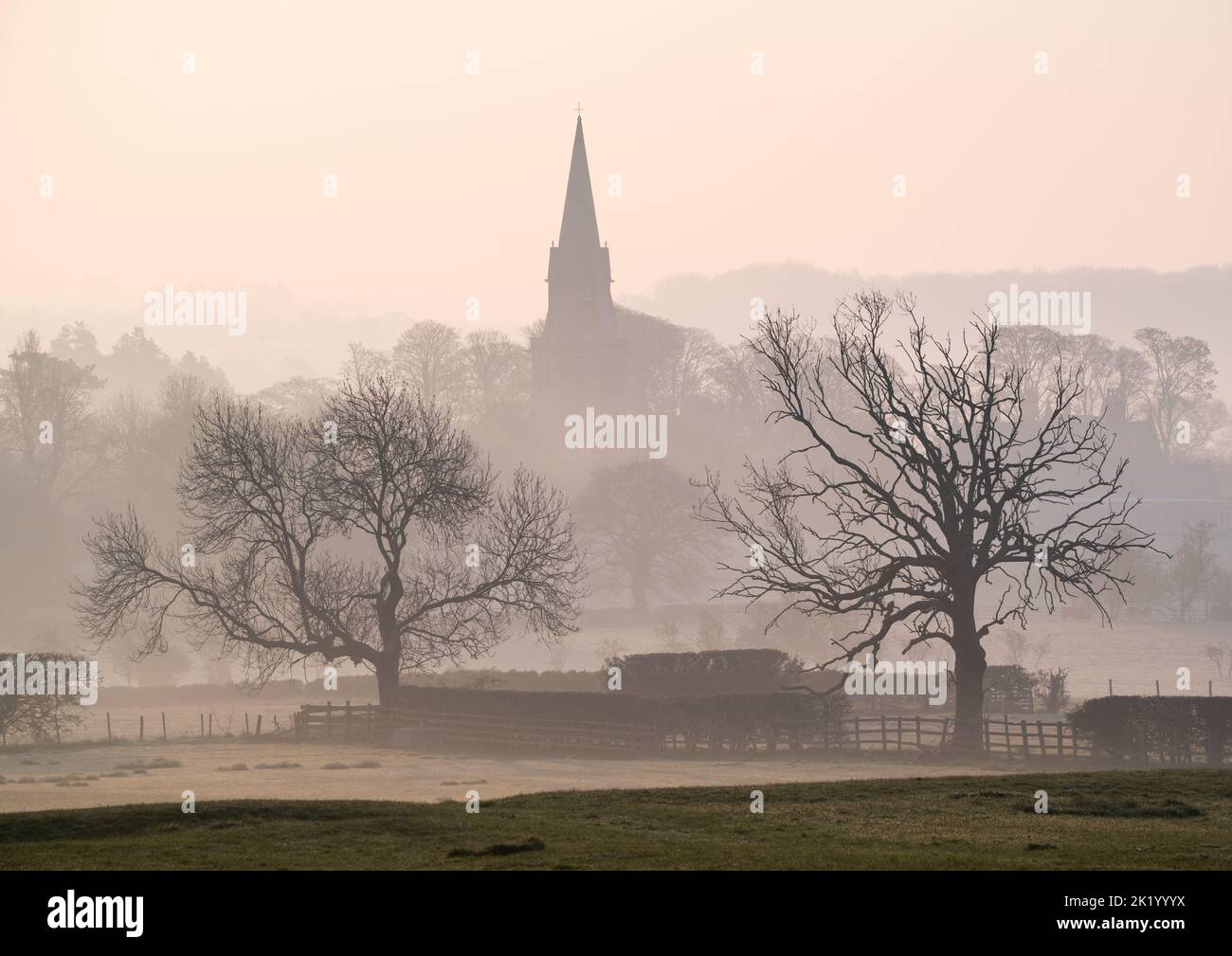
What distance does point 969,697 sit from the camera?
4062cm

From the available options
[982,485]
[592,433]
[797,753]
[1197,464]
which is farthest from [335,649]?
[1197,464]

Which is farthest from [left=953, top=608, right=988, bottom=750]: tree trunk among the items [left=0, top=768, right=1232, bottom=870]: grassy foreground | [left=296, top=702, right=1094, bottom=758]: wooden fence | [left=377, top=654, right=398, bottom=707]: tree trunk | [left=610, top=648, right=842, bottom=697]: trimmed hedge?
[left=377, top=654, right=398, bottom=707]: tree trunk

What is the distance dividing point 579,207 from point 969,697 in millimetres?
108740

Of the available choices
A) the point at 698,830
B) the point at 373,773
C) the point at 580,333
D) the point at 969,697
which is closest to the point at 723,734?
the point at 969,697

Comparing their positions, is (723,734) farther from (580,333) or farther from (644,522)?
(580,333)

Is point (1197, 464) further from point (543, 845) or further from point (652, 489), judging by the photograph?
point (543, 845)

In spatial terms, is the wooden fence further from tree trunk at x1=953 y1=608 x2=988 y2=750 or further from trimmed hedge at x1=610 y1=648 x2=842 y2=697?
trimmed hedge at x1=610 y1=648 x2=842 y2=697

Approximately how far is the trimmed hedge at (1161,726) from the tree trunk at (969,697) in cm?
248

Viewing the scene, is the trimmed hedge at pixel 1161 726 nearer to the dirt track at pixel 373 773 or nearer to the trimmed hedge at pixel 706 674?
the dirt track at pixel 373 773

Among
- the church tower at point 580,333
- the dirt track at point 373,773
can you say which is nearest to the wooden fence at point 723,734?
the dirt track at point 373,773

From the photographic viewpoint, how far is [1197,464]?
160125mm

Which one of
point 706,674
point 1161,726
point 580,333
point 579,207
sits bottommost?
point 1161,726

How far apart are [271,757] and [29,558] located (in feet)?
199
